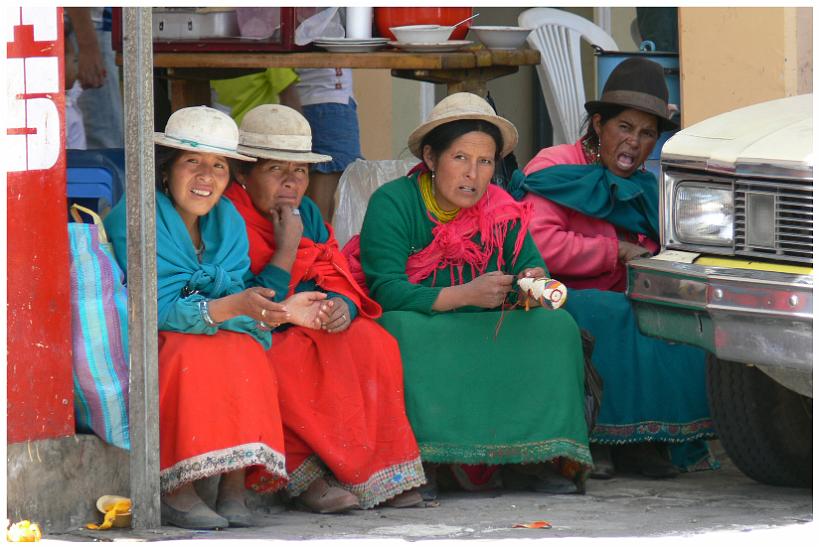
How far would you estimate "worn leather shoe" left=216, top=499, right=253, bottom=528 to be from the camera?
4820 millimetres

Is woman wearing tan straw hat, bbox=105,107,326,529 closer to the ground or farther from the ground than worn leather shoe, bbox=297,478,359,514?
farther from the ground

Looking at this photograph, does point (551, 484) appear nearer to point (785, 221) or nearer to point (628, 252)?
point (628, 252)

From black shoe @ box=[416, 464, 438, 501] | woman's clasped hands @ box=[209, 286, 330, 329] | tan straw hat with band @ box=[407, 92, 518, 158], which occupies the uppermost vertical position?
tan straw hat with band @ box=[407, 92, 518, 158]

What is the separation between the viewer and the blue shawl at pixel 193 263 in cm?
482

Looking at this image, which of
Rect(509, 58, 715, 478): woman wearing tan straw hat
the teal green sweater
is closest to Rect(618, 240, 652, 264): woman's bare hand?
Rect(509, 58, 715, 478): woman wearing tan straw hat

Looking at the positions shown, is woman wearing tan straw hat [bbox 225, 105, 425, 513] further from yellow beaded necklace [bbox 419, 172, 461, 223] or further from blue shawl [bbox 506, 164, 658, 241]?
blue shawl [bbox 506, 164, 658, 241]

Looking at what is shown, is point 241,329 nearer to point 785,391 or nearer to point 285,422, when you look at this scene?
point 285,422

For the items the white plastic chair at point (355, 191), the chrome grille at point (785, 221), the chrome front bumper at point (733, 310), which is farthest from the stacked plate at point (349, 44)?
the chrome grille at point (785, 221)

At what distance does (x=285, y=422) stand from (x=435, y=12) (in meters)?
2.40

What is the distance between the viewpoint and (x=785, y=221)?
455 cm

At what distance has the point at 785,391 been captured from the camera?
5.37m

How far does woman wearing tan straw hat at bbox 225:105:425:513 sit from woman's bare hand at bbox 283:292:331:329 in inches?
2.5

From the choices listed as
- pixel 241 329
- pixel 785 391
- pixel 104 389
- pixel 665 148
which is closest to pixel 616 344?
pixel 785 391

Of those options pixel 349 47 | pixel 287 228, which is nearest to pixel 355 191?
pixel 349 47
